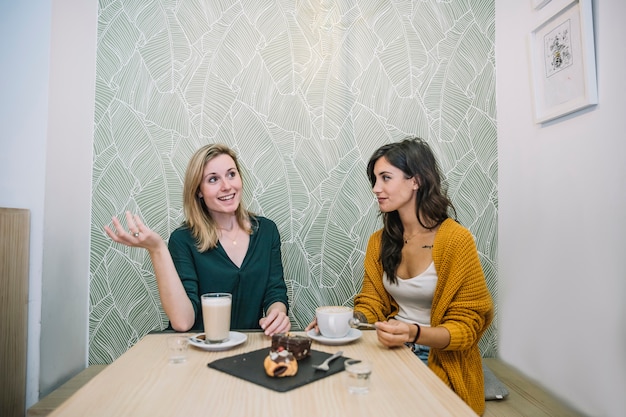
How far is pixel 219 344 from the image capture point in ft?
3.82

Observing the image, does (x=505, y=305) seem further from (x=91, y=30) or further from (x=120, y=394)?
(x=91, y=30)

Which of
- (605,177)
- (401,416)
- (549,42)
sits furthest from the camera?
(549,42)

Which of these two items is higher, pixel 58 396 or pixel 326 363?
pixel 326 363

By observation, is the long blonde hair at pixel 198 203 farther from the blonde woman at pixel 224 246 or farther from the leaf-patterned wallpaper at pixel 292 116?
the leaf-patterned wallpaper at pixel 292 116

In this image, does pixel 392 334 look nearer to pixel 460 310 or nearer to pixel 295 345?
pixel 295 345

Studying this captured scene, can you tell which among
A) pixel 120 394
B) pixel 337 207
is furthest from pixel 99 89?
pixel 120 394

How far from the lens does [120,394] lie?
2.85ft

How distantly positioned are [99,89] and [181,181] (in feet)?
1.94

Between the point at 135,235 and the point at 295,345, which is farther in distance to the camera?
the point at 135,235

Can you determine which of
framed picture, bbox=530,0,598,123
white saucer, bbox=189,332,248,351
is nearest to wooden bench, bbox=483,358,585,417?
white saucer, bbox=189,332,248,351

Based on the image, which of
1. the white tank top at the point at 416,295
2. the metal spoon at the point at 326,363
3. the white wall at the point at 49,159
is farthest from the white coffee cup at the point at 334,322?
the white wall at the point at 49,159

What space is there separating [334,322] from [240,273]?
2.33 feet

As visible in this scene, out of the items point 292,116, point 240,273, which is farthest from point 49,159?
point 292,116

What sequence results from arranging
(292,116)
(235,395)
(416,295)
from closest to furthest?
1. (235,395)
2. (416,295)
3. (292,116)
